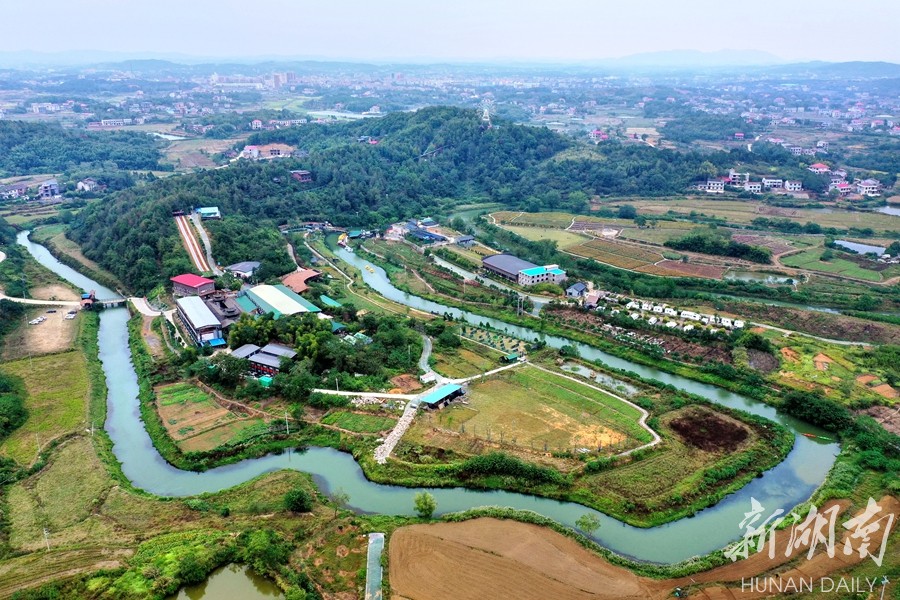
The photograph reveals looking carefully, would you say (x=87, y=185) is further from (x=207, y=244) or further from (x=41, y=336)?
(x=41, y=336)

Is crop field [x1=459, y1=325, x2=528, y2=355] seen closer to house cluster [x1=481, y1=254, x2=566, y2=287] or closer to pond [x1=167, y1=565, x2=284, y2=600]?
house cluster [x1=481, y1=254, x2=566, y2=287]

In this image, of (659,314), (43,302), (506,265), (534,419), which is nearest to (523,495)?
(534,419)

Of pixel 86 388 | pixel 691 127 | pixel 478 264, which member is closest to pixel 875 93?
pixel 691 127

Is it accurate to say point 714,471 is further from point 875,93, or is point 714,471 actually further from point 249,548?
point 875,93

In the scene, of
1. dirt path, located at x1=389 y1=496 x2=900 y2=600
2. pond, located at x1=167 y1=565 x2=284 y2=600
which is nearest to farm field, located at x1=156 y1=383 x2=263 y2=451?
pond, located at x1=167 y1=565 x2=284 y2=600

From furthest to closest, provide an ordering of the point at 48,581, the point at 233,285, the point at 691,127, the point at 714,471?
the point at 691,127 → the point at 233,285 → the point at 714,471 → the point at 48,581

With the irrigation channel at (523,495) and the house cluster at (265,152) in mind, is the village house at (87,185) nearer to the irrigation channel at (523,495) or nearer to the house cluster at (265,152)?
the house cluster at (265,152)

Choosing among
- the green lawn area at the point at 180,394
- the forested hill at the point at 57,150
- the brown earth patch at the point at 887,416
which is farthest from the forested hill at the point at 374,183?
the brown earth patch at the point at 887,416
